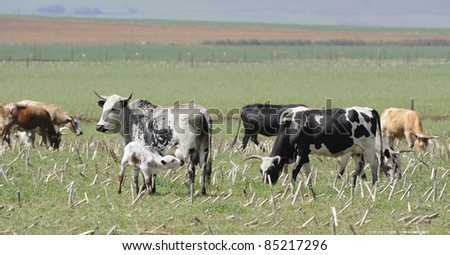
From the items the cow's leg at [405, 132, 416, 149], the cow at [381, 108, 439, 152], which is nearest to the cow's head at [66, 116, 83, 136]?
the cow at [381, 108, 439, 152]

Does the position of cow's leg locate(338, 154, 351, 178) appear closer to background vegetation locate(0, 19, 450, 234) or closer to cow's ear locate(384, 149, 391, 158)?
background vegetation locate(0, 19, 450, 234)

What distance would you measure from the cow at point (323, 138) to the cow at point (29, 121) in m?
8.83

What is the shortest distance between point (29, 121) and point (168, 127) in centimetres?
978

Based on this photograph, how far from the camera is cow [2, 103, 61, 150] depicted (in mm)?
23797

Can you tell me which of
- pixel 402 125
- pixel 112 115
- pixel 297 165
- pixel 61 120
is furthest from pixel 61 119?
pixel 297 165

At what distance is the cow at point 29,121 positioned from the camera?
2380 centimetres

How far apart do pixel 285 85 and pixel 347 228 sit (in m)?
41.5

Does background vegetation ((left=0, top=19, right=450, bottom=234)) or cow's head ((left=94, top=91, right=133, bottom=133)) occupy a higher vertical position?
cow's head ((left=94, top=91, right=133, bottom=133))

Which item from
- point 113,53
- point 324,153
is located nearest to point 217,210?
point 324,153

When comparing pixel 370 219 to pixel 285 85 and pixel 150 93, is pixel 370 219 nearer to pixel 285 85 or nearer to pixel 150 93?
pixel 150 93

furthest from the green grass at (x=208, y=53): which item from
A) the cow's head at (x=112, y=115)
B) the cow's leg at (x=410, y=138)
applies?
the cow's head at (x=112, y=115)

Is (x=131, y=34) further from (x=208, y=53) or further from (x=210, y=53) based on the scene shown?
(x=210, y=53)

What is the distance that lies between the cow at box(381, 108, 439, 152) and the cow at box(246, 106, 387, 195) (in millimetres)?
7698

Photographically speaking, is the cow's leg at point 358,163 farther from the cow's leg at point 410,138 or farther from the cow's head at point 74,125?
the cow's head at point 74,125
